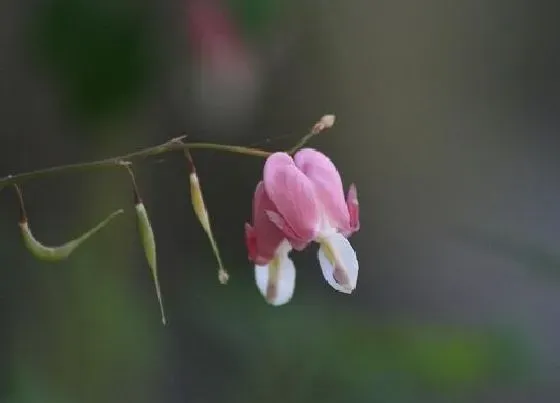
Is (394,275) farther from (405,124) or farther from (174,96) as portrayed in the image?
(174,96)

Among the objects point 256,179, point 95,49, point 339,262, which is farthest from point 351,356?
point 339,262

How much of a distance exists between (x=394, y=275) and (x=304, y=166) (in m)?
0.76

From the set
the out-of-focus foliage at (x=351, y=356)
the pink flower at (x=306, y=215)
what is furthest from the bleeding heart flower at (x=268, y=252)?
the out-of-focus foliage at (x=351, y=356)

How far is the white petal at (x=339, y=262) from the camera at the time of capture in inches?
20.5

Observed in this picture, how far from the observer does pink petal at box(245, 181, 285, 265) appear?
21.4 inches

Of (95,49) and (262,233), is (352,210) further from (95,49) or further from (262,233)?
(95,49)

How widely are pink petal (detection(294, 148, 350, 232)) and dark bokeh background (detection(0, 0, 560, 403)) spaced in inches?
22.9

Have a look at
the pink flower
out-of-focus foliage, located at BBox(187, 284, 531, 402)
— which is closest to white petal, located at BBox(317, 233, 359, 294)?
the pink flower

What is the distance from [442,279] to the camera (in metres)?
1.28

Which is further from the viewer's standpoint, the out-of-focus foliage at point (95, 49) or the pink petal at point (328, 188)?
the out-of-focus foliage at point (95, 49)

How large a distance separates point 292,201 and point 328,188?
0.03m

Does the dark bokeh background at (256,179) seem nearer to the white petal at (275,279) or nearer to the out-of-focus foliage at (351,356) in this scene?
the out-of-focus foliage at (351,356)

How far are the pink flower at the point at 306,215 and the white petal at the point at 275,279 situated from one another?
15 millimetres

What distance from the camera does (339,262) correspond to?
1.71 ft
